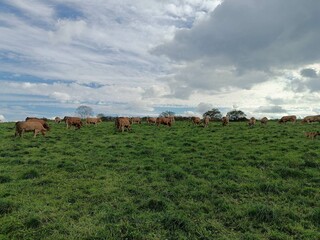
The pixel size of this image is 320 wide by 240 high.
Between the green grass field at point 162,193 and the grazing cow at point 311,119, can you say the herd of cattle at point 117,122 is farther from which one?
the green grass field at point 162,193

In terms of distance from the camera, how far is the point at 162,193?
11.3 metres

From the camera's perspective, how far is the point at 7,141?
2381 cm

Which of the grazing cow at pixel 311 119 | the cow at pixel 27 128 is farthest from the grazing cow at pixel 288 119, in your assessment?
the cow at pixel 27 128

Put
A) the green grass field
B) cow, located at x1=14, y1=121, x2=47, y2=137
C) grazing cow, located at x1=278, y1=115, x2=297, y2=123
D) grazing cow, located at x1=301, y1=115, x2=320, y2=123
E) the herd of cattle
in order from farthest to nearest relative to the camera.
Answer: grazing cow, located at x1=278, y1=115, x2=297, y2=123, grazing cow, located at x1=301, y1=115, x2=320, y2=123, the herd of cattle, cow, located at x1=14, y1=121, x2=47, y2=137, the green grass field

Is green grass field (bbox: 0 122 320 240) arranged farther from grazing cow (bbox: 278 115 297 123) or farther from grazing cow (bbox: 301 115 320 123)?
grazing cow (bbox: 278 115 297 123)

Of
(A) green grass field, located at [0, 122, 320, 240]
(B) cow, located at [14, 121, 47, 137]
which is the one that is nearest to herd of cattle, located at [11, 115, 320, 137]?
(B) cow, located at [14, 121, 47, 137]

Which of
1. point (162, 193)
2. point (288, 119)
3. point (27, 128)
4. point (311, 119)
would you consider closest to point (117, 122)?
point (27, 128)

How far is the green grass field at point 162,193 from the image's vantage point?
839cm

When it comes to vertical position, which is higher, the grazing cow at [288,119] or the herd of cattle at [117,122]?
the grazing cow at [288,119]

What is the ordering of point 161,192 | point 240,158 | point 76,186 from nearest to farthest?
1. point 161,192
2. point 76,186
3. point 240,158

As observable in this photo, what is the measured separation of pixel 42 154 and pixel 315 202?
48.1 feet

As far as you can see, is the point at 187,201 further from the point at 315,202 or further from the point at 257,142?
the point at 257,142

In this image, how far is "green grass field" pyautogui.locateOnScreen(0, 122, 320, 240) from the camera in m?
8.39

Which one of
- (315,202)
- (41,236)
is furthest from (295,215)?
(41,236)
